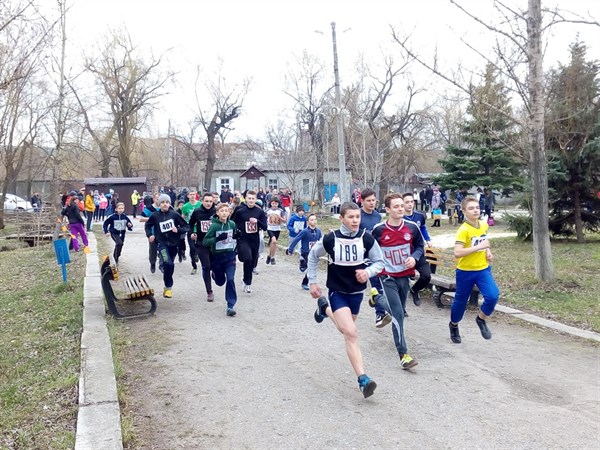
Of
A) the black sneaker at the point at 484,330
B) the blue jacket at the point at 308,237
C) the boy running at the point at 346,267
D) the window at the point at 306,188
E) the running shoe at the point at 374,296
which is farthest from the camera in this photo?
the window at the point at 306,188

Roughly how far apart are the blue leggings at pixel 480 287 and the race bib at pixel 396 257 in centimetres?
79

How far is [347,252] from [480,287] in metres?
2.08

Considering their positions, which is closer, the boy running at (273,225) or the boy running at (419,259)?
the boy running at (419,259)

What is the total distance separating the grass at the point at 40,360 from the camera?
4781 millimetres

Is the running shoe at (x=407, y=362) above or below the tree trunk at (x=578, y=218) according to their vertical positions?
below

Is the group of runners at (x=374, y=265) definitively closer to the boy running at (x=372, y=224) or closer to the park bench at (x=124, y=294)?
the boy running at (x=372, y=224)

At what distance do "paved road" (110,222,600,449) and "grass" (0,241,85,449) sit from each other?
0.64 meters

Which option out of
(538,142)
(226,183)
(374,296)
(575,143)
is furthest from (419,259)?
(226,183)

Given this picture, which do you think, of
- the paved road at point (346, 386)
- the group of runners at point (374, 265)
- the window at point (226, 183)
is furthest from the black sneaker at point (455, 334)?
the window at point (226, 183)

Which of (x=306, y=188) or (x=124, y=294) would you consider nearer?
(x=124, y=294)

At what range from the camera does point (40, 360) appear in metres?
6.87

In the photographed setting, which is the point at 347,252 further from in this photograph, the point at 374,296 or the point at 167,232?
the point at 167,232

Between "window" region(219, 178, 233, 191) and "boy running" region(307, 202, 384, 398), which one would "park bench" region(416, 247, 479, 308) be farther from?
"window" region(219, 178, 233, 191)

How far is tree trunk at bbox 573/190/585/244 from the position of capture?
52.7 feet
